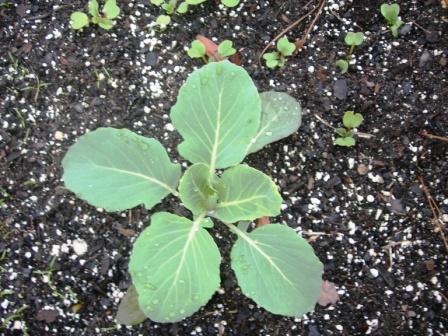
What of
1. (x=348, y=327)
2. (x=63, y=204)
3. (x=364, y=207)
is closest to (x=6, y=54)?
(x=63, y=204)

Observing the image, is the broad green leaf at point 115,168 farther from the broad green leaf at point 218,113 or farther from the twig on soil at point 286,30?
the twig on soil at point 286,30

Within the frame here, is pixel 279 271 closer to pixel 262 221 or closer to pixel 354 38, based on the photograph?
pixel 262 221

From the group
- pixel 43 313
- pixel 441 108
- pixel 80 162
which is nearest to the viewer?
pixel 80 162

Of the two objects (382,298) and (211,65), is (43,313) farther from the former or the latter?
(382,298)

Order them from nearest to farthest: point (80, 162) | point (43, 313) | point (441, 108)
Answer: point (80, 162) < point (43, 313) < point (441, 108)

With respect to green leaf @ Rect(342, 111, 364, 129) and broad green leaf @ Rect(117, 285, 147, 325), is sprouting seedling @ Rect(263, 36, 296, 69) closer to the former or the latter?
green leaf @ Rect(342, 111, 364, 129)

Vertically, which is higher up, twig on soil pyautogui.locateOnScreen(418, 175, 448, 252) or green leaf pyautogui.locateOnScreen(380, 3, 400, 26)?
green leaf pyautogui.locateOnScreen(380, 3, 400, 26)

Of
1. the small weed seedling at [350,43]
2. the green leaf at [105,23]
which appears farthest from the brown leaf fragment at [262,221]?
the green leaf at [105,23]

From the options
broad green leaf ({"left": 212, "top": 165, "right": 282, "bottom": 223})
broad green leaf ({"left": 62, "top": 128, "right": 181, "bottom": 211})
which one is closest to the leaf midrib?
broad green leaf ({"left": 62, "top": 128, "right": 181, "bottom": 211})
